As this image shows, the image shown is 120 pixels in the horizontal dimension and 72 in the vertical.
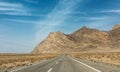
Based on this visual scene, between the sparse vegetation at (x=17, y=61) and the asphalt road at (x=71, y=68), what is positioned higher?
the sparse vegetation at (x=17, y=61)

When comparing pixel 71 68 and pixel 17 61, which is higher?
pixel 17 61

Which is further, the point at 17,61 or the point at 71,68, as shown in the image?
the point at 17,61

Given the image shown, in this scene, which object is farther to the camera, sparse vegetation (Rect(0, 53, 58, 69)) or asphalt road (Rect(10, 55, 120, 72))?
sparse vegetation (Rect(0, 53, 58, 69))

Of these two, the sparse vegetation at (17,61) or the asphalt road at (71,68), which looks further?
the sparse vegetation at (17,61)

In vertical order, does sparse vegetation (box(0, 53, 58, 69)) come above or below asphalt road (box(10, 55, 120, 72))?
above
